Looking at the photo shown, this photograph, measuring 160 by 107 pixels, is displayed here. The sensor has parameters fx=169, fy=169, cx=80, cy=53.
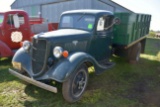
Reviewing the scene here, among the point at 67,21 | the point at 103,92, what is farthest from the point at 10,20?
the point at 103,92

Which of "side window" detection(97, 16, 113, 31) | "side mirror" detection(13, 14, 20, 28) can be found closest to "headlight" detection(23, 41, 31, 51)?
"side window" detection(97, 16, 113, 31)

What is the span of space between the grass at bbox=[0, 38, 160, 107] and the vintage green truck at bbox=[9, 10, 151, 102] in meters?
0.38

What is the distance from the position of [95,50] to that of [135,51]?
7.92 ft

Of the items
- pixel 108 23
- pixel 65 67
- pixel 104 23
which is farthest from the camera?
pixel 108 23

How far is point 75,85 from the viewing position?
3.62m

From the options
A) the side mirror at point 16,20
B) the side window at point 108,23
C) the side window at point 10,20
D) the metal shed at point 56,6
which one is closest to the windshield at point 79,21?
the side window at point 108,23

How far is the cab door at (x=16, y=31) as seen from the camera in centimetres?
627

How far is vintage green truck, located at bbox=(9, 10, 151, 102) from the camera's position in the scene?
336 centimetres

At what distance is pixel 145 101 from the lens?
3.79 metres

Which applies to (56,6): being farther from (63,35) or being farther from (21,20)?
(63,35)

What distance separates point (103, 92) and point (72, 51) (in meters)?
1.28

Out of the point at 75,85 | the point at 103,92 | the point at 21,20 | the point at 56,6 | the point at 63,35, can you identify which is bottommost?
the point at 103,92

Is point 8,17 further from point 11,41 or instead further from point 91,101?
point 91,101

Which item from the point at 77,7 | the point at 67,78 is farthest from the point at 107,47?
the point at 77,7
